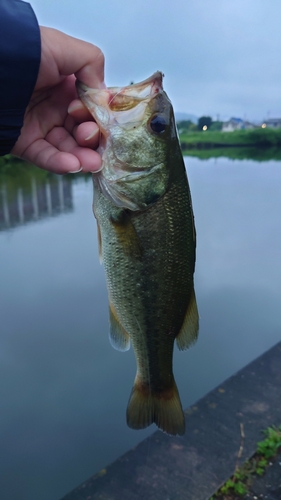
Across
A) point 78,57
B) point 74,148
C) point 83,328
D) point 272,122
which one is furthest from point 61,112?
point 272,122

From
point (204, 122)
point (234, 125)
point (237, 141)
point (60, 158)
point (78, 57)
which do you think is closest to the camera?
point (78, 57)

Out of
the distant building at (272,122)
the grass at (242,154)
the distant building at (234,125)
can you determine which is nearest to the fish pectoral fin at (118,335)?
the grass at (242,154)

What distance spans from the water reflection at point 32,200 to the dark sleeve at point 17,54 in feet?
27.6

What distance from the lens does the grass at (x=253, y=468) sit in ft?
7.06

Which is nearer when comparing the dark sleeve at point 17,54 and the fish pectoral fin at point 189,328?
the dark sleeve at point 17,54

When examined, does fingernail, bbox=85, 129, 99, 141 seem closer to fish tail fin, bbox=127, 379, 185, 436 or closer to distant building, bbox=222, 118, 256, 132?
fish tail fin, bbox=127, 379, 185, 436

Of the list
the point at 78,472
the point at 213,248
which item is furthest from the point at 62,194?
the point at 78,472

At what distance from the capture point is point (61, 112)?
168cm

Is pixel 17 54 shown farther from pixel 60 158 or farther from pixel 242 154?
pixel 242 154

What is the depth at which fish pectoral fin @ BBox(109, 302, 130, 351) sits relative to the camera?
1.65 metres

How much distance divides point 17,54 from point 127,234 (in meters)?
0.70

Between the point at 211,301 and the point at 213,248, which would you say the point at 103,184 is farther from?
the point at 213,248

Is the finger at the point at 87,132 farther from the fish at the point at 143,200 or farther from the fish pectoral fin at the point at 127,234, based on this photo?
the fish pectoral fin at the point at 127,234

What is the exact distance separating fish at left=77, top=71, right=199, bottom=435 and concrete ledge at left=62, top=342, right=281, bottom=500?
1.29m
